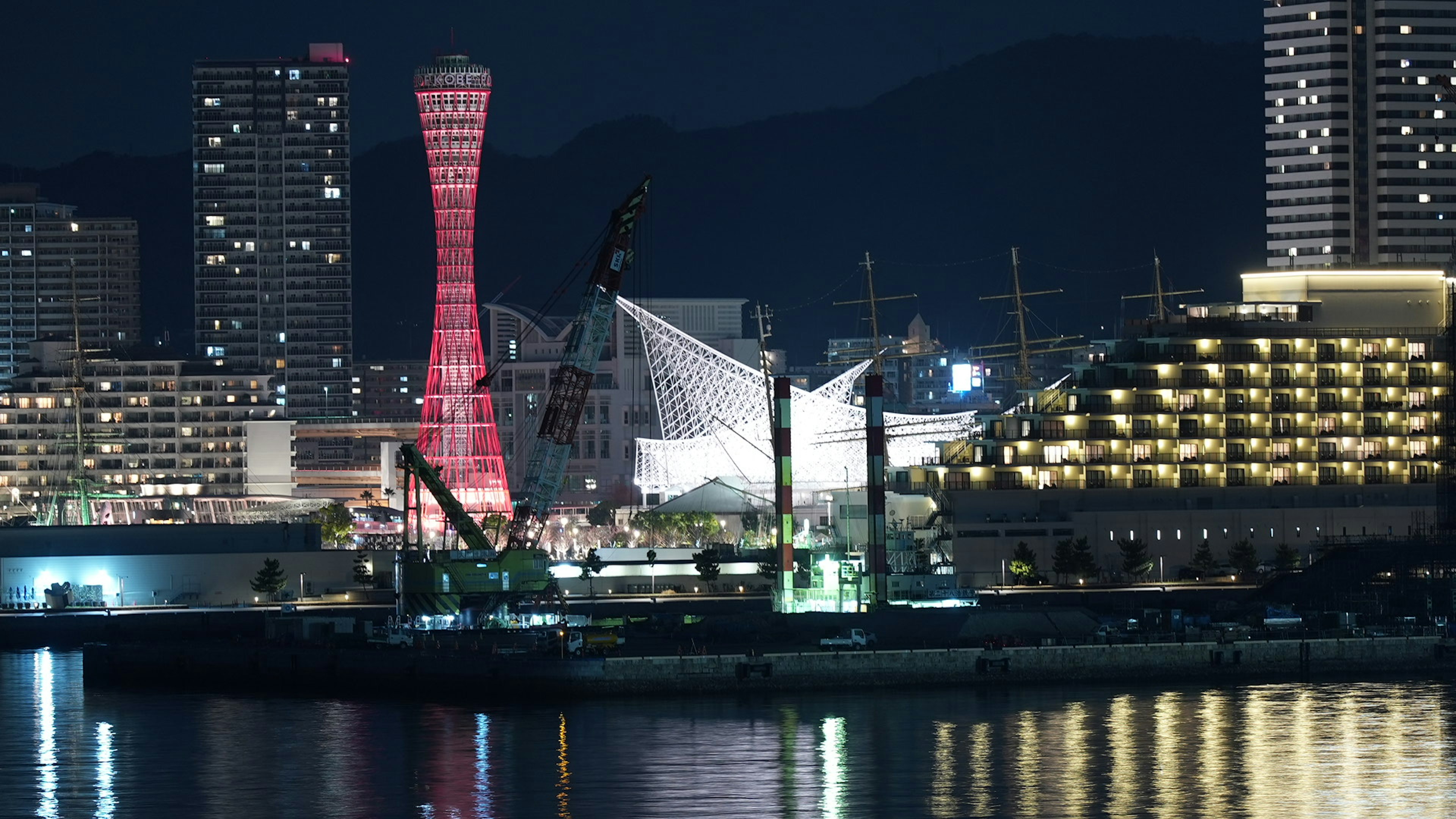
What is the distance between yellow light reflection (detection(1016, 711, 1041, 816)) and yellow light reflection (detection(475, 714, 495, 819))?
1293 cm

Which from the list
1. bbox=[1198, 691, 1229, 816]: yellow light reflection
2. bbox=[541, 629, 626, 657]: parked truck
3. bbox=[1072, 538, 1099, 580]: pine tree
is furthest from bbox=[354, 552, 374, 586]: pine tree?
bbox=[1198, 691, 1229, 816]: yellow light reflection

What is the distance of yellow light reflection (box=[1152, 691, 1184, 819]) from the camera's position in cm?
5647

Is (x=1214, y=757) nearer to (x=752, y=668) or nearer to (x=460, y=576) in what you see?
(x=752, y=668)

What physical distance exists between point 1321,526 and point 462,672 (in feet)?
188

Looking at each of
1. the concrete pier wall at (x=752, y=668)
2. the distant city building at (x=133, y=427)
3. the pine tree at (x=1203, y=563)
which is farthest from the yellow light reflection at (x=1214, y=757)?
the distant city building at (x=133, y=427)

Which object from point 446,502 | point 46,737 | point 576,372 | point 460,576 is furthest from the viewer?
point 576,372

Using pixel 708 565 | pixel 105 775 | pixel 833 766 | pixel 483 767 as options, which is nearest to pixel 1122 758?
pixel 833 766

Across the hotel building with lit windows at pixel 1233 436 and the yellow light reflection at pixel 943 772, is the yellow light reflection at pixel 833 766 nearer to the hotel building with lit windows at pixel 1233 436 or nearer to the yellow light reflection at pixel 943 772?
the yellow light reflection at pixel 943 772

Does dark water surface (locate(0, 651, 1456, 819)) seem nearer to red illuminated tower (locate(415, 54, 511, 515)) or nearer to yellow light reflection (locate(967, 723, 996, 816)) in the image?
yellow light reflection (locate(967, 723, 996, 816))

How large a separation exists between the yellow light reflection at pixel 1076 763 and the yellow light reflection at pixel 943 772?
2.78 meters

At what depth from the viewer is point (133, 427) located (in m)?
198

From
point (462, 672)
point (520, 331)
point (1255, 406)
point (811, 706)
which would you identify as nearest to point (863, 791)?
point (811, 706)

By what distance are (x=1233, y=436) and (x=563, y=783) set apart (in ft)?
236

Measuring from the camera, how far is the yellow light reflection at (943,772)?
2213 inches
